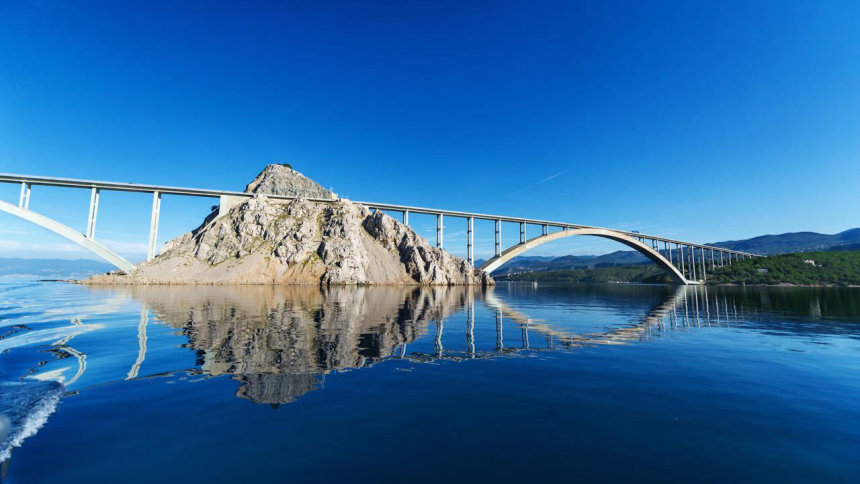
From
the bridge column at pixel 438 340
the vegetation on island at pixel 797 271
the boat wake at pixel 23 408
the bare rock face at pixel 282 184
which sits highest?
the bare rock face at pixel 282 184

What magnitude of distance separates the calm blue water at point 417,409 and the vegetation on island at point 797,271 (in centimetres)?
17988

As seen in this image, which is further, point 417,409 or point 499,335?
point 499,335

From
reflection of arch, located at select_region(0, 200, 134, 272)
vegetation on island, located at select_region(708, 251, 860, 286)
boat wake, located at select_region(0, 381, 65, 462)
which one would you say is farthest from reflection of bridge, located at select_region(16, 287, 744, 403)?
vegetation on island, located at select_region(708, 251, 860, 286)

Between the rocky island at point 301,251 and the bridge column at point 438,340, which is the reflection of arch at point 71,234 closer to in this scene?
the rocky island at point 301,251

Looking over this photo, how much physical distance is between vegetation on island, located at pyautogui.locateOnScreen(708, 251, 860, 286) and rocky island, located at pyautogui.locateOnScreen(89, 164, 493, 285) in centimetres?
13282

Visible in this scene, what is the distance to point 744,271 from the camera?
15800cm

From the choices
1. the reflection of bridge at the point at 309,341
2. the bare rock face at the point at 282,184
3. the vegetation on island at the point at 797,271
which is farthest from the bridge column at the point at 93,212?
the vegetation on island at the point at 797,271

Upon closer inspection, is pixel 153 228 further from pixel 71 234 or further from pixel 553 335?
pixel 553 335

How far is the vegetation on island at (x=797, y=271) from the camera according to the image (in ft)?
443

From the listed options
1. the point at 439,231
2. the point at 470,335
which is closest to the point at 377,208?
the point at 439,231

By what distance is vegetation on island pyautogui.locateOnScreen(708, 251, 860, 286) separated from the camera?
13500cm

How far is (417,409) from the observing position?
26.0 ft

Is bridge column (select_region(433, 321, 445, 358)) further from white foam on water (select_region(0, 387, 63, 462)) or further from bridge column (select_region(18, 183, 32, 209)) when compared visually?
bridge column (select_region(18, 183, 32, 209))

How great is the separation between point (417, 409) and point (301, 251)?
98.0 meters
